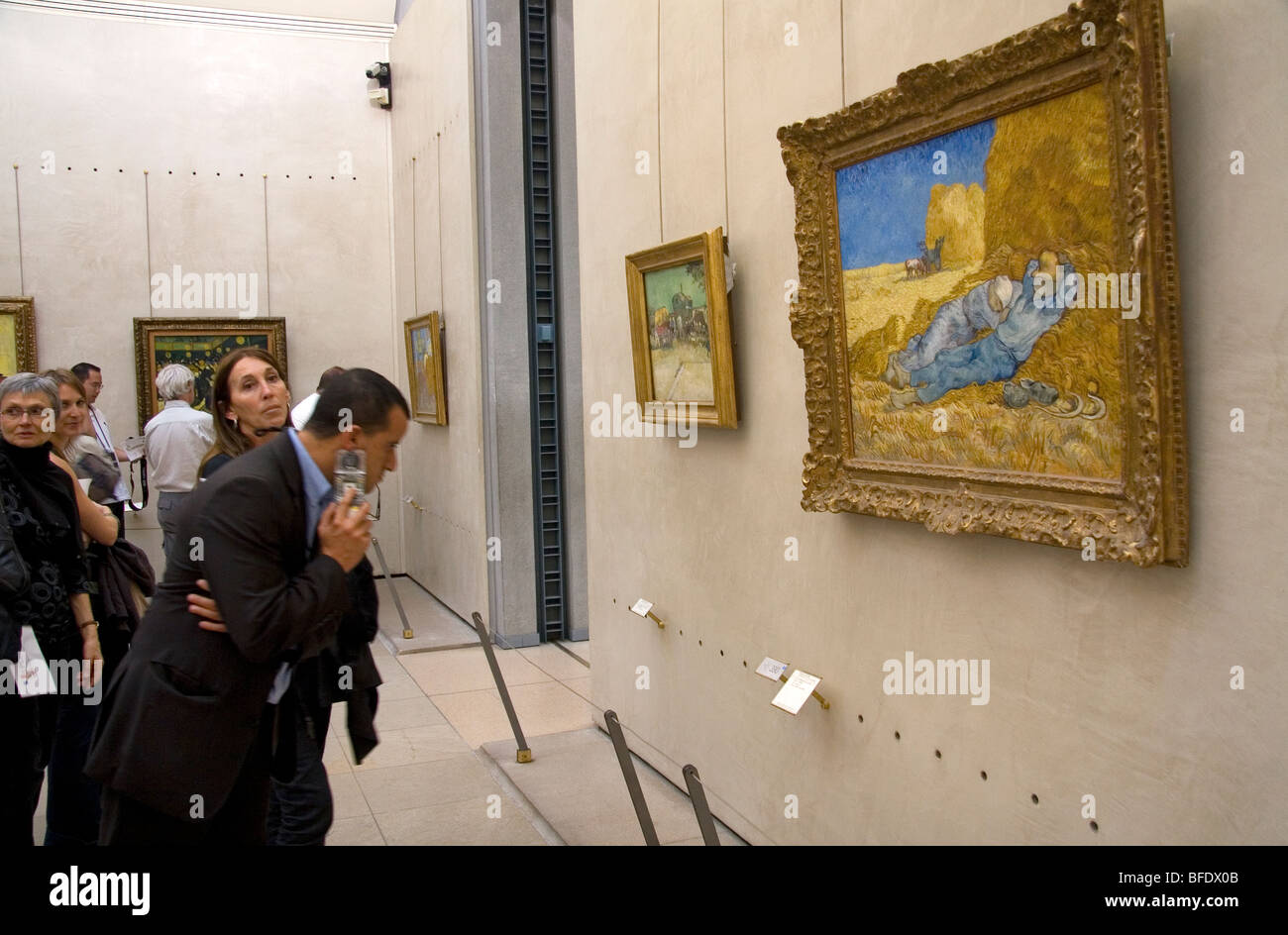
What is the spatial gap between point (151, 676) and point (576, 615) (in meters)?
7.73

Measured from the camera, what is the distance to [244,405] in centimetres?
456

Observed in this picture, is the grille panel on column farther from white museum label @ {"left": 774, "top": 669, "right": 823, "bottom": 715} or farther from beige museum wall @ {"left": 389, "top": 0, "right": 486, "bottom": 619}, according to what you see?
white museum label @ {"left": 774, "top": 669, "right": 823, "bottom": 715}

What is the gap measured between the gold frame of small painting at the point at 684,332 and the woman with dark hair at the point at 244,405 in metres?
2.11

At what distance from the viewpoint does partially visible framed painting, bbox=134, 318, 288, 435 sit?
13.4 m

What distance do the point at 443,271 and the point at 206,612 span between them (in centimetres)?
908

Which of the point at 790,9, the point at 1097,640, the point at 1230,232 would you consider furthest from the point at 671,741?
the point at 1230,232

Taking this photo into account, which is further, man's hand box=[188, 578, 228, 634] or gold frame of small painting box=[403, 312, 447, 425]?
gold frame of small painting box=[403, 312, 447, 425]

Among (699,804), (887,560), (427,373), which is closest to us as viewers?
(699,804)

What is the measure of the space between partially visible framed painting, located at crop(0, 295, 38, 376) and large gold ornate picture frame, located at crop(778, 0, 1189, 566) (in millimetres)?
11437

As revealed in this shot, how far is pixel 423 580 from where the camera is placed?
45.3ft

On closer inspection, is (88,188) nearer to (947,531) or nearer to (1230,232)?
(947,531)

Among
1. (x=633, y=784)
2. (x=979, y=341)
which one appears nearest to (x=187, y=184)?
(x=633, y=784)

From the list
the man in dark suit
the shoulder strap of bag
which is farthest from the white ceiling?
the man in dark suit

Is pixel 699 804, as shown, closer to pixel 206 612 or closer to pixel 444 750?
pixel 206 612
